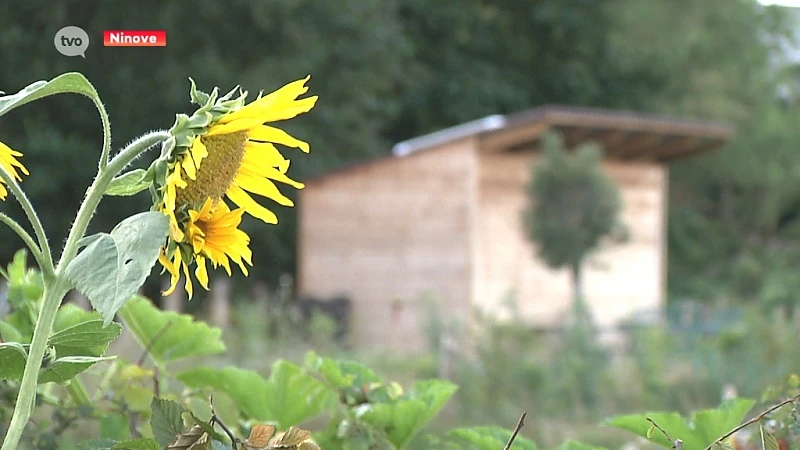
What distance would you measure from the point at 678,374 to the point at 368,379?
5.34 meters

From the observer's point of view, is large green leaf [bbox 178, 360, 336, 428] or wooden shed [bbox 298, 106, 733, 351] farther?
wooden shed [bbox 298, 106, 733, 351]

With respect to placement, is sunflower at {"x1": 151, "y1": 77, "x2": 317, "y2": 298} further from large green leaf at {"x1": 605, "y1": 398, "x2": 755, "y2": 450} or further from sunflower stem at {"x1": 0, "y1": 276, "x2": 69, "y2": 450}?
large green leaf at {"x1": 605, "y1": 398, "x2": 755, "y2": 450}

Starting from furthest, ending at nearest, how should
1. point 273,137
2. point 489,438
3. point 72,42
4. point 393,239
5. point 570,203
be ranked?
point 393,239 → point 570,203 → point 72,42 → point 489,438 → point 273,137

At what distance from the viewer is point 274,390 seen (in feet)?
2.80

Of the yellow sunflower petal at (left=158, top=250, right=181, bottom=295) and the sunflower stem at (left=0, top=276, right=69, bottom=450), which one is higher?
the yellow sunflower petal at (left=158, top=250, right=181, bottom=295)

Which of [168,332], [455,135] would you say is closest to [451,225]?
[455,135]

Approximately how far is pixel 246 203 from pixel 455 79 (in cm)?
1628

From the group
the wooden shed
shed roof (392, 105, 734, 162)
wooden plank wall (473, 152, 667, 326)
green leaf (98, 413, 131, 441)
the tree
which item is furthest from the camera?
wooden plank wall (473, 152, 667, 326)

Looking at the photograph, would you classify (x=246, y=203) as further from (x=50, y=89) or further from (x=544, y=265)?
(x=544, y=265)

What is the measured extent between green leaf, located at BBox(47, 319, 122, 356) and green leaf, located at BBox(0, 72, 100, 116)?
0.12 metres

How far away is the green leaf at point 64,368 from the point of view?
558mm


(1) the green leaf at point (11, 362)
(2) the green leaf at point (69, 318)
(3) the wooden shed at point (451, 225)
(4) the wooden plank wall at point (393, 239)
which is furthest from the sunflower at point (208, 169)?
(4) the wooden plank wall at point (393, 239)

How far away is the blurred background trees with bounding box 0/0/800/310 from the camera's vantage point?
39.4 feet

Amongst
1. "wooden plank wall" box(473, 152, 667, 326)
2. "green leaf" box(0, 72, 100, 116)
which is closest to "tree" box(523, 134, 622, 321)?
"wooden plank wall" box(473, 152, 667, 326)
